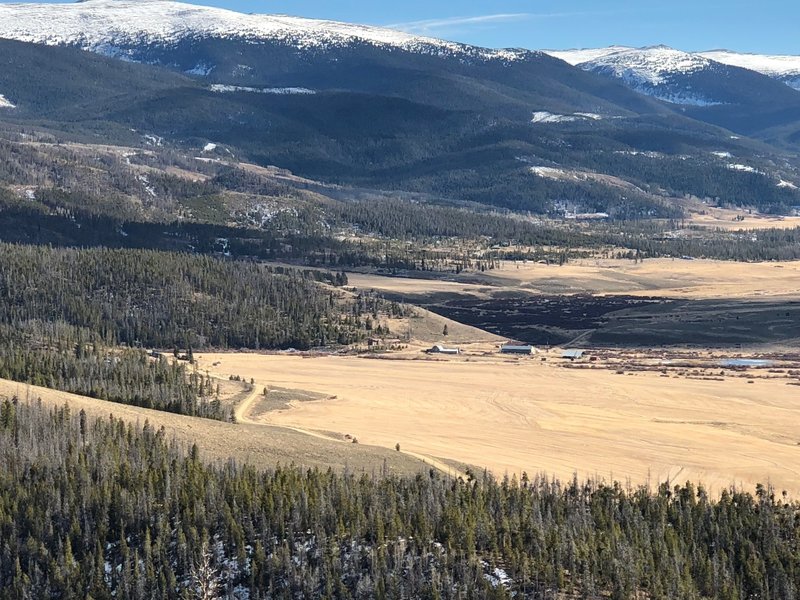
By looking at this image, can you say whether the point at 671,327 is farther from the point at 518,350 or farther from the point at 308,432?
the point at 308,432

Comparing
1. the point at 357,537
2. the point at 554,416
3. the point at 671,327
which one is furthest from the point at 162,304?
the point at 357,537

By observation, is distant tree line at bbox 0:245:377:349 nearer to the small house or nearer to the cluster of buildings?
the cluster of buildings

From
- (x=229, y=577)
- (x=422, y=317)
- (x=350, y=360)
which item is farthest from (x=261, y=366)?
(x=229, y=577)

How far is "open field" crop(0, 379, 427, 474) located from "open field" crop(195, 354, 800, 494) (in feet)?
24.0

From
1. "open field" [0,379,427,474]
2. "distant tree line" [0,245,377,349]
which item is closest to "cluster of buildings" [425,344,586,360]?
"distant tree line" [0,245,377,349]

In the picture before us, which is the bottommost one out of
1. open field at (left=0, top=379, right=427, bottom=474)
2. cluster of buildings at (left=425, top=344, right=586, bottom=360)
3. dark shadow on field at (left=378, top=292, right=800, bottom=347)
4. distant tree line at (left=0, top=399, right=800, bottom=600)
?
distant tree line at (left=0, top=399, right=800, bottom=600)

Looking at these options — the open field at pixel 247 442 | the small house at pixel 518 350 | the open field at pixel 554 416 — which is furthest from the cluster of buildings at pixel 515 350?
the open field at pixel 247 442

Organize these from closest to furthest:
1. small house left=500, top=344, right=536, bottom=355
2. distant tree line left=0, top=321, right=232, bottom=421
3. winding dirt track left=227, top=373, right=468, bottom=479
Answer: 1. winding dirt track left=227, top=373, right=468, bottom=479
2. distant tree line left=0, top=321, right=232, bottom=421
3. small house left=500, top=344, right=536, bottom=355

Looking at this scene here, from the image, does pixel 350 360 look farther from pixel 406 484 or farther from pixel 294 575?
pixel 294 575

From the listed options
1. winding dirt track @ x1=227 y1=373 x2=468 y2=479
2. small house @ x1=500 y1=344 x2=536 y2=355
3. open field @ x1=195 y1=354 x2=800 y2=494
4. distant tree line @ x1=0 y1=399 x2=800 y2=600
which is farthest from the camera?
small house @ x1=500 y1=344 x2=536 y2=355

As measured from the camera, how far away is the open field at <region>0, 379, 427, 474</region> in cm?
8881

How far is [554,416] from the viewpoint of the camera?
121312 millimetres

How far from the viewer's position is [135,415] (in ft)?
326

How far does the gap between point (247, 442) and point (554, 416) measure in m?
37.3
